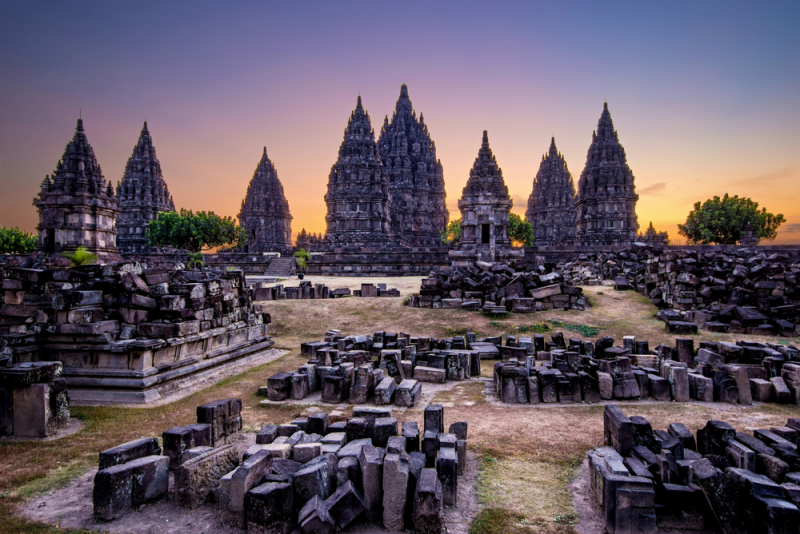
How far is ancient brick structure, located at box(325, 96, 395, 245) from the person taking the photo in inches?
1694

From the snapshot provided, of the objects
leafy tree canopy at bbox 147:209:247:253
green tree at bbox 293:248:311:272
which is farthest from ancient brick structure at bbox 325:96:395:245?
leafy tree canopy at bbox 147:209:247:253

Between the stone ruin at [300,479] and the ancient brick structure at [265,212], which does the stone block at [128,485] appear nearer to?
the stone ruin at [300,479]

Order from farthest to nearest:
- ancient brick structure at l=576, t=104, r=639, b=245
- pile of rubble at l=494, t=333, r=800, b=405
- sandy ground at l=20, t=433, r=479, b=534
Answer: ancient brick structure at l=576, t=104, r=639, b=245, pile of rubble at l=494, t=333, r=800, b=405, sandy ground at l=20, t=433, r=479, b=534

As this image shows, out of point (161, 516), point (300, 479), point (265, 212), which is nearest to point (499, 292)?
point (300, 479)

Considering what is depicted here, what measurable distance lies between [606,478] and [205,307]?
8516 millimetres

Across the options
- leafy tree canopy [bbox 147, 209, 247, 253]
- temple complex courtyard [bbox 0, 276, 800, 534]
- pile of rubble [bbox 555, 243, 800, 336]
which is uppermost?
leafy tree canopy [bbox 147, 209, 247, 253]

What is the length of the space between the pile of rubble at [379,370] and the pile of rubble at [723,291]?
7.63 meters

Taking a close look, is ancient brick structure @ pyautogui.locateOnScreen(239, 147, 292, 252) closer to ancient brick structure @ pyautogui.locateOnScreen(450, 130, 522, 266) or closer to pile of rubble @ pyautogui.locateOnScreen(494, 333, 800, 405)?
ancient brick structure @ pyautogui.locateOnScreen(450, 130, 522, 266)

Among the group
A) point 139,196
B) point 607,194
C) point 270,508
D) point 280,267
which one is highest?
point 139,196

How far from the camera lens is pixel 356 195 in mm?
43000

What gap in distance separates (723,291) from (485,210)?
1403 cm

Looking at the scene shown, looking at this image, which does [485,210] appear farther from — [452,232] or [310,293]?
[452,232]

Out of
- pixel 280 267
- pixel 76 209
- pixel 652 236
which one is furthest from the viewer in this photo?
pixel 652 236

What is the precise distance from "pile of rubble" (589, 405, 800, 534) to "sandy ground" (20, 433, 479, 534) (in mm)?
1273
